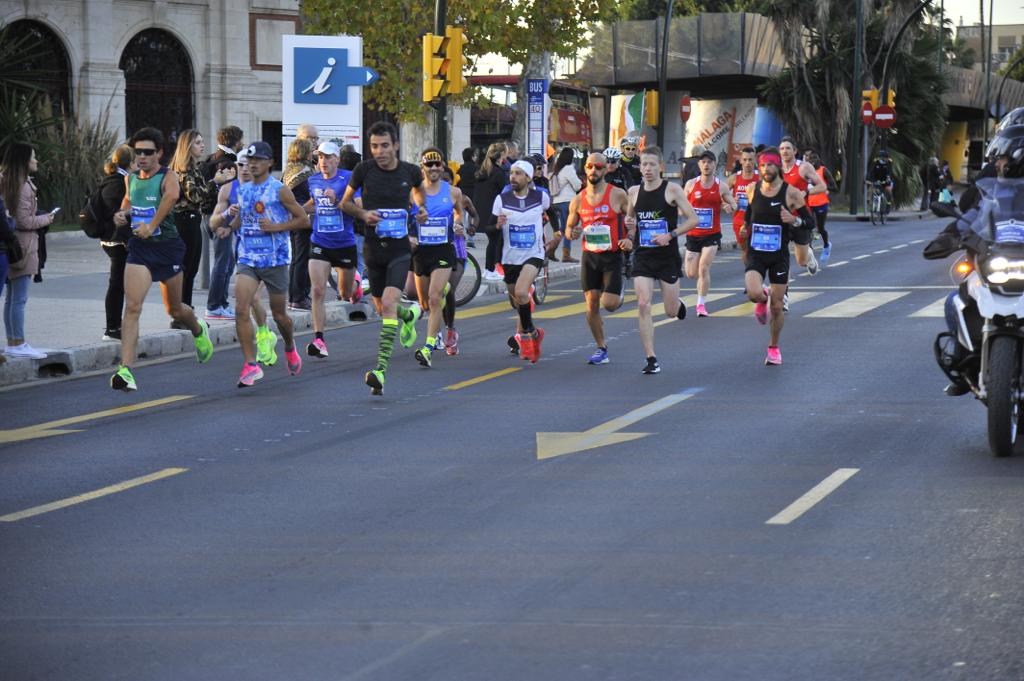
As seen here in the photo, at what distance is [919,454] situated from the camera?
32.5ft

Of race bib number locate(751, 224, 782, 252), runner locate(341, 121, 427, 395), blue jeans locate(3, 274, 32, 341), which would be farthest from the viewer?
race bib number locate(751, 224, 782, 252)

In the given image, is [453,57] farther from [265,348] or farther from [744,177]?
[265,348]

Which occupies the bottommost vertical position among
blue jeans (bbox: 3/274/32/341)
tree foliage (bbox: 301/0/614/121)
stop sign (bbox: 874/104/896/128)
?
blue jeans (bbox: 3/274/32/341)

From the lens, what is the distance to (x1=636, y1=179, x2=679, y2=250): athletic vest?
47.5 ft

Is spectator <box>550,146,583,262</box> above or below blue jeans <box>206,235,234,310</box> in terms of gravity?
above

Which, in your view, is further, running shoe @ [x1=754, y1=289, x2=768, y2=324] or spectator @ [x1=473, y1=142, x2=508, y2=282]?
spectator @ [x1=473, y1=142, x2=508, y2=282]

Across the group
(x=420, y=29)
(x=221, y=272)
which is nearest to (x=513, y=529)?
(x=221, y=272)

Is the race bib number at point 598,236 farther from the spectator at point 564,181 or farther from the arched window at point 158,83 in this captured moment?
the arched window at point 158,83

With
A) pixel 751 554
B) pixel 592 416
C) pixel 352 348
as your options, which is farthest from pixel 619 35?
pixel 751 554

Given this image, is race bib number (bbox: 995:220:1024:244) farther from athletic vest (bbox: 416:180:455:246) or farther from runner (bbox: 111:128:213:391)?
runner (bbox: 111:128:213:391)

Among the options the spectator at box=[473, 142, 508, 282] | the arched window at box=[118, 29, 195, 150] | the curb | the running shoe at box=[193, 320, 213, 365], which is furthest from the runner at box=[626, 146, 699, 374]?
the arched window at box=[118, 29, 195, 150]

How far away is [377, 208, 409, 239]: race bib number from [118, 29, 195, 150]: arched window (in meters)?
21.8

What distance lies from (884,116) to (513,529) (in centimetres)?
4092

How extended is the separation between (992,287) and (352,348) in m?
7.96
